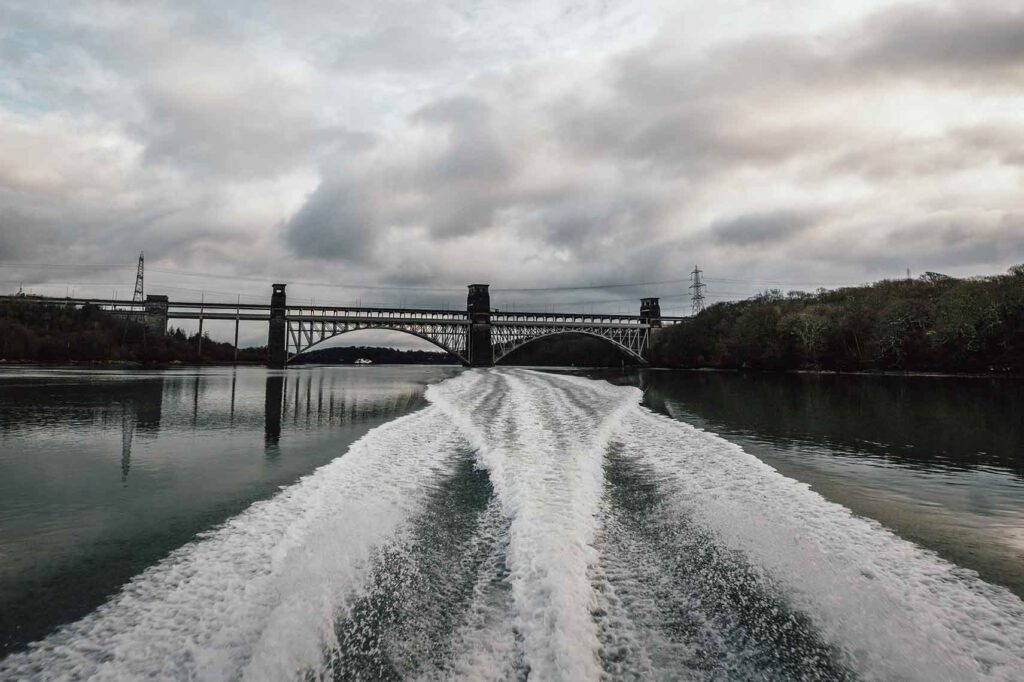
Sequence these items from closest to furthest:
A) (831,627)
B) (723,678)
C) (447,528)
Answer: (723,678) → (831,627) → (447,528)

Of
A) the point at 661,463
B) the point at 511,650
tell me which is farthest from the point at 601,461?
the point at 511,650

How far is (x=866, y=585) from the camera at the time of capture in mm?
4594

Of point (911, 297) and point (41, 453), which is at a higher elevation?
point (911, 297)

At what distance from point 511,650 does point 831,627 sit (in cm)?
242

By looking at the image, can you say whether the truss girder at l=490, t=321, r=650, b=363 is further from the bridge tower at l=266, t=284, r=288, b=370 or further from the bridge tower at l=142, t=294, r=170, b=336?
the bridge tower at l=142, t=294, r=170, b=336

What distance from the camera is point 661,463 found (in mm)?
9836

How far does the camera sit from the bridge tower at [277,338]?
297 feet

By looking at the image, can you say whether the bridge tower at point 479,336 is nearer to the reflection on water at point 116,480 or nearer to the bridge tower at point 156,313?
the bridge tower at point 156,313

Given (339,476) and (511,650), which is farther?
(339,476)

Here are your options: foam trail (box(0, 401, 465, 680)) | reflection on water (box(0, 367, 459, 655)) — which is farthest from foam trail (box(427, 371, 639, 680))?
reflection on water (box(0, 367, 459, 655))

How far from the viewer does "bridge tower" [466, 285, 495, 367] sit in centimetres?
10419

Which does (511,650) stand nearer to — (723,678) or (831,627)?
(723,678)

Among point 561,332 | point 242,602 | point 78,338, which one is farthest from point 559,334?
point 242,602

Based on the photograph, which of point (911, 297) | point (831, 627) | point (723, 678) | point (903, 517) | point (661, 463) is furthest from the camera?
point (911, 297)
